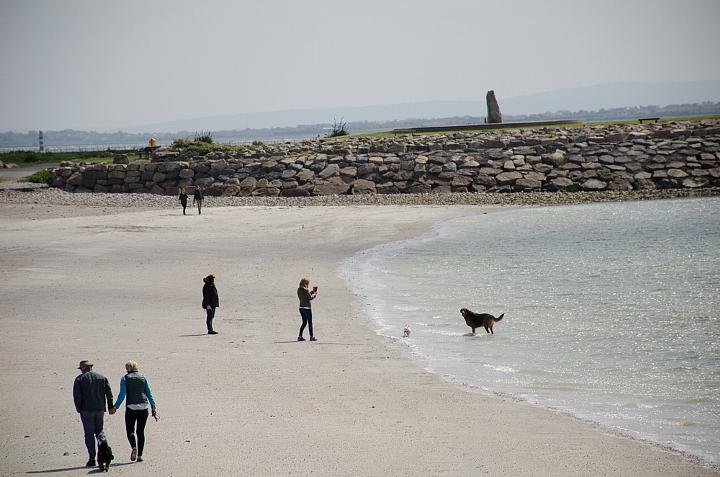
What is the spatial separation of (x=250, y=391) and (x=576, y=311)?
8616 millimetres

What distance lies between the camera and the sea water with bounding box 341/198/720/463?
12.0m

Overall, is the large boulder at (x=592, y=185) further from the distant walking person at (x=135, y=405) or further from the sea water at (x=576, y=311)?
the distant walking person at (x=135, y=405)

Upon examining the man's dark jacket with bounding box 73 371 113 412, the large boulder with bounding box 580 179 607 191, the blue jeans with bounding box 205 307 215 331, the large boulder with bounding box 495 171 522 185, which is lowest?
the blue jeans with bounding box 205 307 215 331

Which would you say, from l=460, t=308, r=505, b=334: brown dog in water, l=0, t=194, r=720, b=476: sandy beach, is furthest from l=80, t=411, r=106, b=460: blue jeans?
l=460, t=308, r=505, b=334: brown dog in water

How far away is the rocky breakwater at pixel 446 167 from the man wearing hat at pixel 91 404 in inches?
1274

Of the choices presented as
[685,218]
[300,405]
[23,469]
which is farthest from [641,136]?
[23,469]

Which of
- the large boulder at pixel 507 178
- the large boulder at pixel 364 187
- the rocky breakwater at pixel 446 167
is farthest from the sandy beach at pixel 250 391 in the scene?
the large boulder at pixel 507 178

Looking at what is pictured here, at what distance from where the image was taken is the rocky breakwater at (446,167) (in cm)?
4172

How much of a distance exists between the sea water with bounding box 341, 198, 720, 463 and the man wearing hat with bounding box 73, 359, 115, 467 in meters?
5.50

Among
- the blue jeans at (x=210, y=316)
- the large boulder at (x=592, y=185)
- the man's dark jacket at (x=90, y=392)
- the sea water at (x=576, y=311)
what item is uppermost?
the large boulder at (x=592, y=185)

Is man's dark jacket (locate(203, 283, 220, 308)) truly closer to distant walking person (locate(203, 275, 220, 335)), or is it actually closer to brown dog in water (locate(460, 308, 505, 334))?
distant walking person (locate(203, 275, 220, 335))

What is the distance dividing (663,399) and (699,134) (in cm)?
3749

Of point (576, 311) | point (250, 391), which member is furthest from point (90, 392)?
A: point (576, 311)

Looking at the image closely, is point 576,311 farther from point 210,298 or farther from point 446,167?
point 446,167
